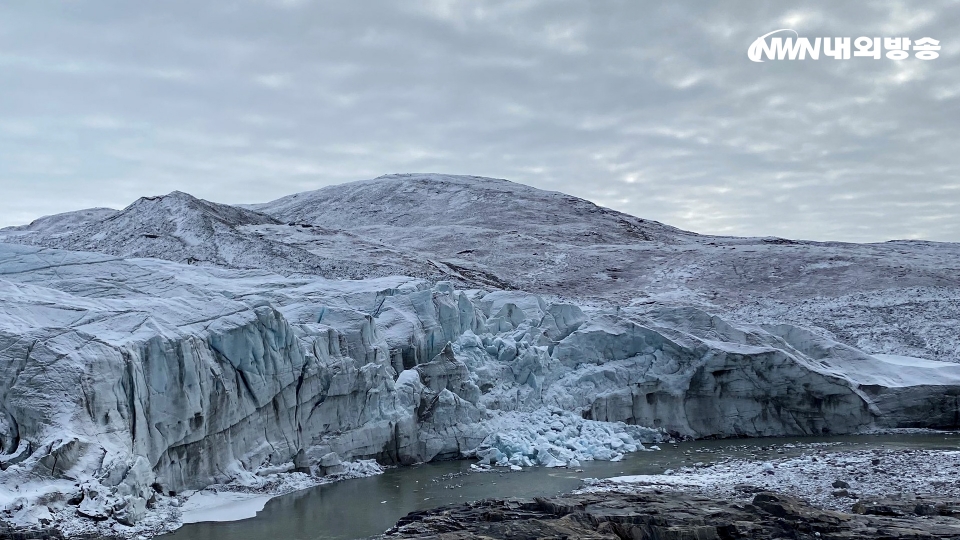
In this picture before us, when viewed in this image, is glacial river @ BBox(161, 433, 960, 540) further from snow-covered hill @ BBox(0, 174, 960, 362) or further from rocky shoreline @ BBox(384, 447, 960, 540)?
snow-covered hill @ BBox(0, 174, 960, 362)

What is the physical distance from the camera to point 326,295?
984 inches

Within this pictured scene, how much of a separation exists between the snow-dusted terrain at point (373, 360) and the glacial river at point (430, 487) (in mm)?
891

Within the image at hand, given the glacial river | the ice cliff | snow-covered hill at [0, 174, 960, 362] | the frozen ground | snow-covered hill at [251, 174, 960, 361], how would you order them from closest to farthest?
the ice cliff
the glacial river
the frozen ground
snow-covered hill at [251, 174, 960, 361]
snow-covered hill at [0, 174, 960, 362]

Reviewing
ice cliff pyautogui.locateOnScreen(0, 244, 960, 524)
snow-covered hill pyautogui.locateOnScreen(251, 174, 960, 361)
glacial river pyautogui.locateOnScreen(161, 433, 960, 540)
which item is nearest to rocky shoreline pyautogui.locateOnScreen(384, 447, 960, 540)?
glacial river pyautogui.locateOnScreen(161, 433, 960, 540)

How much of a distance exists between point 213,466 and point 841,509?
12.1 meters

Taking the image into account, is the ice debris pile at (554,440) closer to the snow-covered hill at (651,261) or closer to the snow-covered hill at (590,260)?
the snow-covered hill at (590,260)

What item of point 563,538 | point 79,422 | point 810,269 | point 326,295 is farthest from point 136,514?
point 810,269

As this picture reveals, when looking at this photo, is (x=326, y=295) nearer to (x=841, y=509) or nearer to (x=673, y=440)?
(x=673, y=440)

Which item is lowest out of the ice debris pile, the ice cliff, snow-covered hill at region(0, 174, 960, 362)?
the ice debris pile

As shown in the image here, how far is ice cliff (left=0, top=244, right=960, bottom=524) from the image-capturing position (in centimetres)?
1509

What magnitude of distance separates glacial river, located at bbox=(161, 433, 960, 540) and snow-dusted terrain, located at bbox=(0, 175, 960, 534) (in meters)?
0.89

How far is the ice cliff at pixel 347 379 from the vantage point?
15.1m

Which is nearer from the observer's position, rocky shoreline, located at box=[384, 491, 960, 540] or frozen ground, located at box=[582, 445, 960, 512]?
rocky shoreline, located at box=[384, 491, 960, 540]

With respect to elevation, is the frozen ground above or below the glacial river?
above
